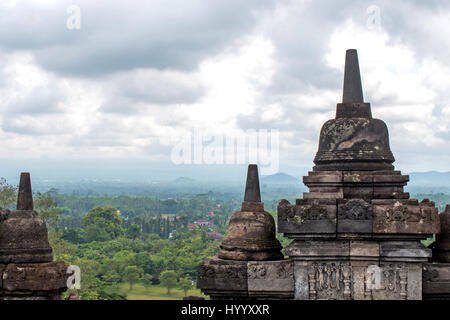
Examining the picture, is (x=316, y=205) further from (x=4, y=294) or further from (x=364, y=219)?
(x=4, y=294)

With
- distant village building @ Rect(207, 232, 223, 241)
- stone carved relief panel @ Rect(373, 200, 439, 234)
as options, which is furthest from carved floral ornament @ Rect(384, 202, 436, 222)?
distant village building @ Rect(207, 232, 223, 241)

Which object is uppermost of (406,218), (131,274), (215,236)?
(406,218)

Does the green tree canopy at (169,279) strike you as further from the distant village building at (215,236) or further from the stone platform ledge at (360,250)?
the stone platform ledge at (360,250)

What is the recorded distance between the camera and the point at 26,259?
24.0 feet

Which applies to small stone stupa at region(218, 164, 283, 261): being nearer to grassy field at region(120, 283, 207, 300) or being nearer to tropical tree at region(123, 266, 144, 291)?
grassy field at region(120, 283, 207, 300)

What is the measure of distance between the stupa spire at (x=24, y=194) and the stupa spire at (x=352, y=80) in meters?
4.81

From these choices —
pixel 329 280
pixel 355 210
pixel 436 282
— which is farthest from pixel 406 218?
pixel 329 280

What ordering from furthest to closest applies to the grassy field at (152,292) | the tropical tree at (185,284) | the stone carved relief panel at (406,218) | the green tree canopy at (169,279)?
1. the green tree canopy at (169,279)
2. the grassy field at (152,292)
3. the tropical tree at (185,284)
4. the stone carved relief panel at (406,218)

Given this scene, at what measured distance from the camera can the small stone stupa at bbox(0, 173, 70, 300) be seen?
7168 mm

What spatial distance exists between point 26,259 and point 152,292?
191 ft

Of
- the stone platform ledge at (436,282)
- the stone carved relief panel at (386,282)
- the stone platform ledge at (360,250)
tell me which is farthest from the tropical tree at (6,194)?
the stone platform ledge at (436,282)

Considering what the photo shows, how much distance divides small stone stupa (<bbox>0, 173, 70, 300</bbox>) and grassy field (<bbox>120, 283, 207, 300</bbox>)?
55.3 m

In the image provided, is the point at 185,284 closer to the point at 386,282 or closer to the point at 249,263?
the point at 249,263

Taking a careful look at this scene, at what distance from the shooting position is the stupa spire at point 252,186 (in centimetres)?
789
